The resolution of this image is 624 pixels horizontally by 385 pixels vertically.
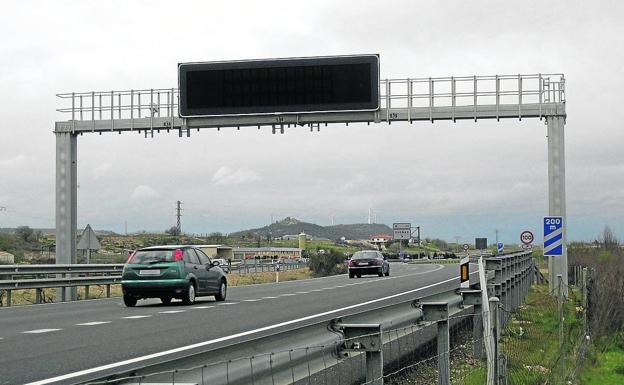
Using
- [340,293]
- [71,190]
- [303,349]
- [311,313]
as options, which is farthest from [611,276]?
[303,349]

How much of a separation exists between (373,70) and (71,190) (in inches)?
515

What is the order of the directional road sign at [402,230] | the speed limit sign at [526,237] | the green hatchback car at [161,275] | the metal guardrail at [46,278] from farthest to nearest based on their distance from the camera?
the directional road sign at [402,230]
the speed limit sign at [526,237]
the metal guardrail at [46,278]
the green hatchback car at [161,275]

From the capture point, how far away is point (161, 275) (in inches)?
915

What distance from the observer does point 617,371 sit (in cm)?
1973

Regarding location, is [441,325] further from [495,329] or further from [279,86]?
[279,86]

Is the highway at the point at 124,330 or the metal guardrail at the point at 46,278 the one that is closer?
the highway at the point at 124,330

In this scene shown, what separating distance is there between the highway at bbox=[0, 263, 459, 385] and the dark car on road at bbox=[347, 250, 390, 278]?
889 inches

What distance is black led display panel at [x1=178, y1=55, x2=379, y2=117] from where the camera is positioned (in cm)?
3522

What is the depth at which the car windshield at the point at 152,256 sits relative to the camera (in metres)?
23.5

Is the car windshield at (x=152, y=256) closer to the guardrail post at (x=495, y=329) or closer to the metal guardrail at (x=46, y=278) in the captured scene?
the metal guardrail at (x=46, y=278)

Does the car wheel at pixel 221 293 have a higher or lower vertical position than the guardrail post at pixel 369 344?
lower

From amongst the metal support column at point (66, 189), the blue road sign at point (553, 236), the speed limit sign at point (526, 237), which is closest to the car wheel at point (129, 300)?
the blue road sign at point (553, 236)

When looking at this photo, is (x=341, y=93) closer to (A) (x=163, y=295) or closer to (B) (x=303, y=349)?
(A) (x=163, y=295)

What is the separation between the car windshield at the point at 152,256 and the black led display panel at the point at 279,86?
12.8 metres
